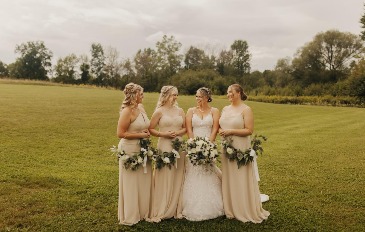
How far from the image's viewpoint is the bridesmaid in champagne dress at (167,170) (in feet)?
25.2

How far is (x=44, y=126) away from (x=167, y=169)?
Answer: 14.4m

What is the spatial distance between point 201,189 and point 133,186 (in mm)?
1478

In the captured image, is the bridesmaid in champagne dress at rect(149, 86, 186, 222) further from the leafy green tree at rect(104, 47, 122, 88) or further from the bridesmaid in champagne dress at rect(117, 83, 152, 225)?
the leafy green tree at rect(104, 47, 122, 88)

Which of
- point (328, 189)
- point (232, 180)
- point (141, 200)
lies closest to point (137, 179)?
point (141, 200)

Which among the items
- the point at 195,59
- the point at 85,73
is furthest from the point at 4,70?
the point at 195,59

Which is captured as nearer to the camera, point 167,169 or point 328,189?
point 167,169

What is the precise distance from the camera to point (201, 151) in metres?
7.40

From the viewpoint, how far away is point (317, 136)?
2119 cm

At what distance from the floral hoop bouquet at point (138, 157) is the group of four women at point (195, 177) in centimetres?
12

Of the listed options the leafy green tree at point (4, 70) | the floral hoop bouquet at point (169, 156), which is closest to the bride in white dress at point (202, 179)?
the floral hoop bouquet at point (169, 156)

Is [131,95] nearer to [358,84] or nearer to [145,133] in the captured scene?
[145,133]

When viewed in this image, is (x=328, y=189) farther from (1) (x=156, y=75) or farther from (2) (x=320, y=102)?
(1) (x=156, y=75)

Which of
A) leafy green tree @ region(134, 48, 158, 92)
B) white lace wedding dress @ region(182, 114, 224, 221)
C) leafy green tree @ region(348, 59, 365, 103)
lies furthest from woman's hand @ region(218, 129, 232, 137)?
leafy green tree @ region(134, 48, 158, 92)

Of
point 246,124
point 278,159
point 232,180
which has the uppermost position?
point 246,124
